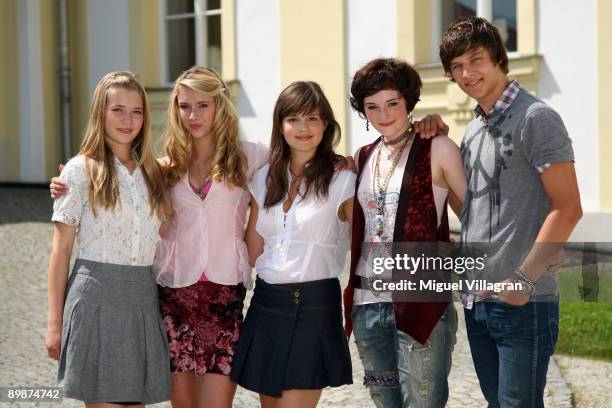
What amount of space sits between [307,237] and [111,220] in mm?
781

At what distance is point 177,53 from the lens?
12.6 m

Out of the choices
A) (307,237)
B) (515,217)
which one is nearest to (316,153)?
(307,237)

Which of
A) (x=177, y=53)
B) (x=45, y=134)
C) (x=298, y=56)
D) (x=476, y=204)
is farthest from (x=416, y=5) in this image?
(x=476, y=204)

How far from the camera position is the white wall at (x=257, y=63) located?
10.9 m

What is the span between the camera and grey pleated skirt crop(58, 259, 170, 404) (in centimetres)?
351

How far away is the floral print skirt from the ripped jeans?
0.65m

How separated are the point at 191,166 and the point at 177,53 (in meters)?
9.02

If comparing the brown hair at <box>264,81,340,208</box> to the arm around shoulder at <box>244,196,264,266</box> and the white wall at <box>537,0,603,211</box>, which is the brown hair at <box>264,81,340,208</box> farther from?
the white wall at <box>537,0,603,211</box>

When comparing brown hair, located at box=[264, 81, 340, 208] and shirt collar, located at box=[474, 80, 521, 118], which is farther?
brown hair, located at box=[264, 81, 340, 208]

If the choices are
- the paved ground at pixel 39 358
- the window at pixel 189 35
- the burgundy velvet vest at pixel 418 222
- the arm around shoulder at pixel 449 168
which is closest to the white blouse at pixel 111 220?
the burgundy velvet vest at pixel 418 222

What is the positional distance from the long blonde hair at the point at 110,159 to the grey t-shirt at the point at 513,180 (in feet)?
4.30

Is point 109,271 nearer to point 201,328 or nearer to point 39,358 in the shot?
point 201,328

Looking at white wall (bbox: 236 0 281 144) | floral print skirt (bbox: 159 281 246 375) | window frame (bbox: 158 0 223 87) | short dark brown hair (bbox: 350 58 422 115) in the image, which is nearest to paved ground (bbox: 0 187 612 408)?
floral print skirt (bbox: 159 281 246 375)

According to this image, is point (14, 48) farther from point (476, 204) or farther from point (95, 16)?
point (476, 204)
